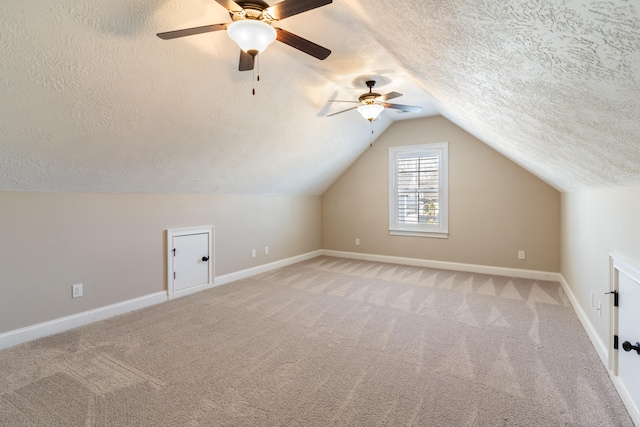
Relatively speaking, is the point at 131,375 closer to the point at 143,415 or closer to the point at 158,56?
the point at 143,415

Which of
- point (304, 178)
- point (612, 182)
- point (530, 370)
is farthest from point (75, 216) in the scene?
point (612, 182)

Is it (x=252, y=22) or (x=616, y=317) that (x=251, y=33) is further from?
(x=616, y=317)

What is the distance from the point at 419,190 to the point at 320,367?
160 inches

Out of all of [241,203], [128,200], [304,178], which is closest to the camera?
[128,200]

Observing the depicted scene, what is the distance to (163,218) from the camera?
3.79 meters

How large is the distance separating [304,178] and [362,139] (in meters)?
1.28

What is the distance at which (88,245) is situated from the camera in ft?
10.2

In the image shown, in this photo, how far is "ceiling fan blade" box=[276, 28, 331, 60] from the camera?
6.20 ft

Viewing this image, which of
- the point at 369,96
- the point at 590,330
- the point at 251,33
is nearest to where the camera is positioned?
the point at 251,33

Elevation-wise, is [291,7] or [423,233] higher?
[291,7]

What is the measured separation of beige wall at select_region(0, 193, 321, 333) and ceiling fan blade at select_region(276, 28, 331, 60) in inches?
103

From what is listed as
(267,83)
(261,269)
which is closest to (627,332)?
(267,83)

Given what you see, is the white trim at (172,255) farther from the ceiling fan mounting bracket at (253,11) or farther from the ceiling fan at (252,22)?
the ceiling fan mounting bracket at (253,11)

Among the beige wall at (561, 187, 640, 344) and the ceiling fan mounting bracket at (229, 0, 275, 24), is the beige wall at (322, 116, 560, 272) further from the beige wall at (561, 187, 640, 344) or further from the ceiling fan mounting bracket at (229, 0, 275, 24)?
the ceiling fan mounting bracket at (229, 0, 275, 24)
